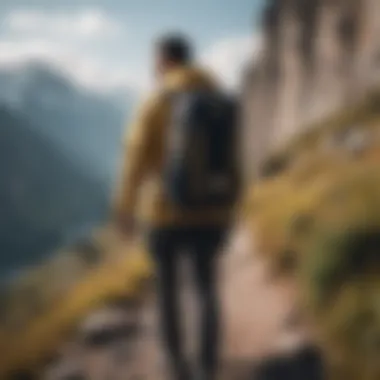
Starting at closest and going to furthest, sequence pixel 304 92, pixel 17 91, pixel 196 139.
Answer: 1. pixel 196 139
2. pixel 304 92
3. pixel 17 91

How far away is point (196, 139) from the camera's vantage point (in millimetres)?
1056

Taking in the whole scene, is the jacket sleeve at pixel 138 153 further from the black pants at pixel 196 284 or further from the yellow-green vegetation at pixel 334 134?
the yellow-green vegetation at pixel 334 134

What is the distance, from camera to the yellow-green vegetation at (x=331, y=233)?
1081mm

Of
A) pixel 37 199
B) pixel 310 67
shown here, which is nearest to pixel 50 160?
pixel 37 199

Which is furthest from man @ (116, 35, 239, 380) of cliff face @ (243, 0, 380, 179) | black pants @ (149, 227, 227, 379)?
cliff face @ (243, 0, 380, 179)

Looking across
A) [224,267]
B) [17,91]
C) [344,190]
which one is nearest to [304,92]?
[344,190]

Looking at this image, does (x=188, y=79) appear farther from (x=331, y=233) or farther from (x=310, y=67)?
(x=331, y=233)

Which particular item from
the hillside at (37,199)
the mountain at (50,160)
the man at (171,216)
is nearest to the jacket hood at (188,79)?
the man at (171,216)

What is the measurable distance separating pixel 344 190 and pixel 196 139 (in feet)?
0.83

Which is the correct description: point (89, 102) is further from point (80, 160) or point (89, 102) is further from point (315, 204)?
point (315, 204)

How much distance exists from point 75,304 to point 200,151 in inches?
13.1

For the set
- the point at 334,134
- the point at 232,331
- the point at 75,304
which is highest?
the point at 334,134

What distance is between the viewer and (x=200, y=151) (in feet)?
3.47

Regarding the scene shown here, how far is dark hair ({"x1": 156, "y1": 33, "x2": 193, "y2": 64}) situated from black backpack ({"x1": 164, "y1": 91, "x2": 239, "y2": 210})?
7cm
